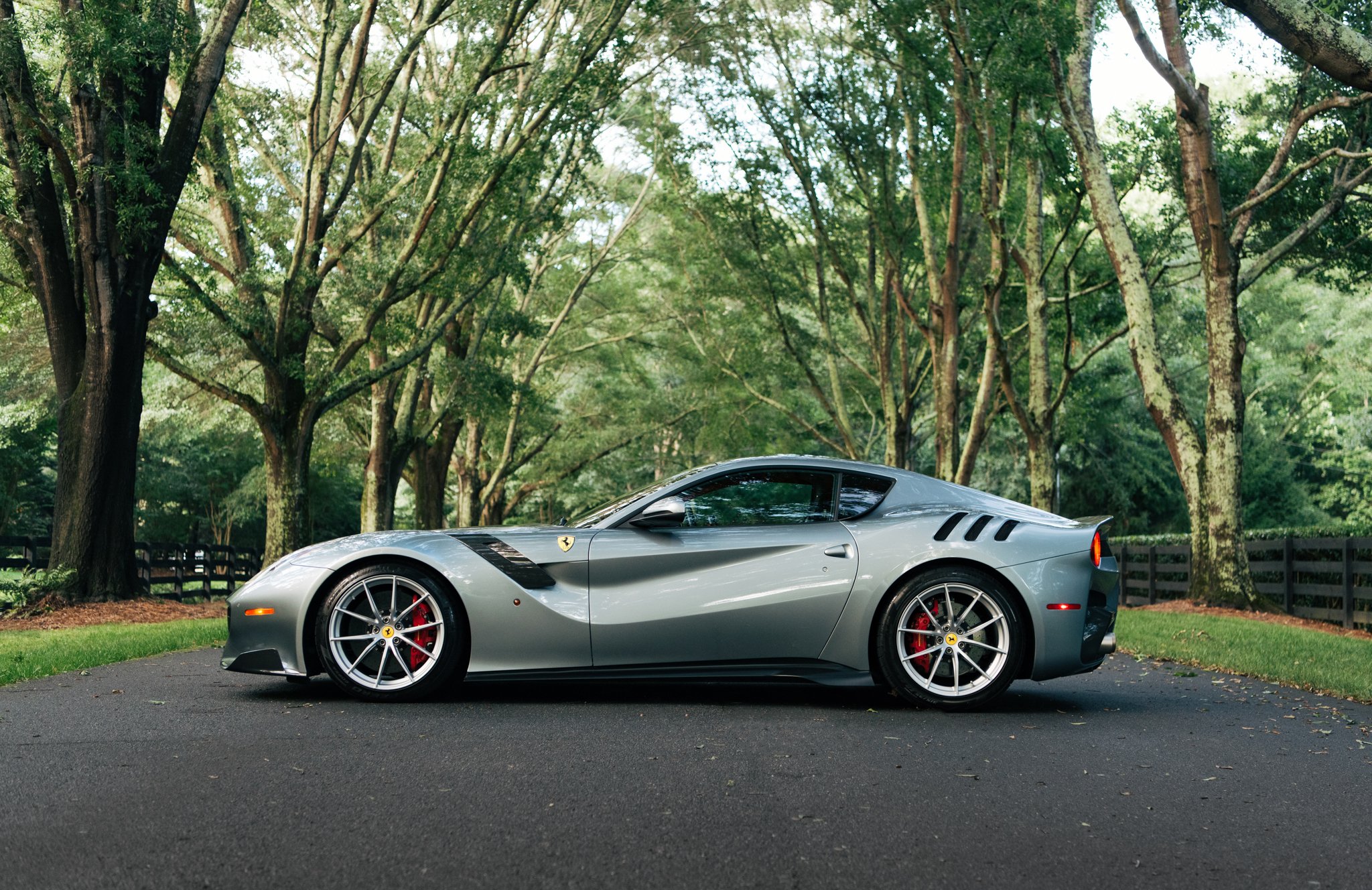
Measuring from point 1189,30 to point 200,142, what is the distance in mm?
14112

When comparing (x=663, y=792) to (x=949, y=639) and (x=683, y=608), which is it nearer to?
(x=683, y=608)

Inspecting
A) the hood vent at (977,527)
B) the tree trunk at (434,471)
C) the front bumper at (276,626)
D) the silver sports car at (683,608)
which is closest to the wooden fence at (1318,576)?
the hood vent at (977,527)

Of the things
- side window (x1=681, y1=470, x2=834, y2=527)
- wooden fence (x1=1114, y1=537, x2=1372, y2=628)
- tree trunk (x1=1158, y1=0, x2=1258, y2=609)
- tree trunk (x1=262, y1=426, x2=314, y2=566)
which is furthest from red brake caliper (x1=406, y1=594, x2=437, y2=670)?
tree trunk (x1=1158, y1=0, x2=1258, y2=609)

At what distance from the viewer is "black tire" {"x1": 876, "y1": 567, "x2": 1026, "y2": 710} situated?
22.2ft

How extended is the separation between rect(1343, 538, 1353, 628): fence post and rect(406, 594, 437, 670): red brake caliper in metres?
12.5

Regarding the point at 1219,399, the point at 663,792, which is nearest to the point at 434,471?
the point at 1219,399

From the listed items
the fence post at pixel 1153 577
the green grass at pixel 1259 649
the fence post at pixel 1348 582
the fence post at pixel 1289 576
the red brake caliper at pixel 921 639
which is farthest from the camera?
the fence post at pixel 1153 577

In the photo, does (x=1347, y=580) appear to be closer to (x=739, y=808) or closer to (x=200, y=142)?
(x=739, y=808)

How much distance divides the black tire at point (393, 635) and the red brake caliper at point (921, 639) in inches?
94.3

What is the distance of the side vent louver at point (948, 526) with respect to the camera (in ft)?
22.5

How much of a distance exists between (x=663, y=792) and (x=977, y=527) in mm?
2940

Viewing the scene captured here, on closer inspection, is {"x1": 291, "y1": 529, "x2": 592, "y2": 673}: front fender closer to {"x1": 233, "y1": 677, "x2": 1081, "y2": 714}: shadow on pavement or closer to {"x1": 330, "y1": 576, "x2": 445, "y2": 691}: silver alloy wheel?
{"x1": 330, "y1": 576, "x2": 445, "y2": 691}: silver alloy wheel

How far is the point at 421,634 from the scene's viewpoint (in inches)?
269

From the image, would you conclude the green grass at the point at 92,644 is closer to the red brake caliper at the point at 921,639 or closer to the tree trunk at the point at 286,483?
the red brake caliper at the point at 921,639
